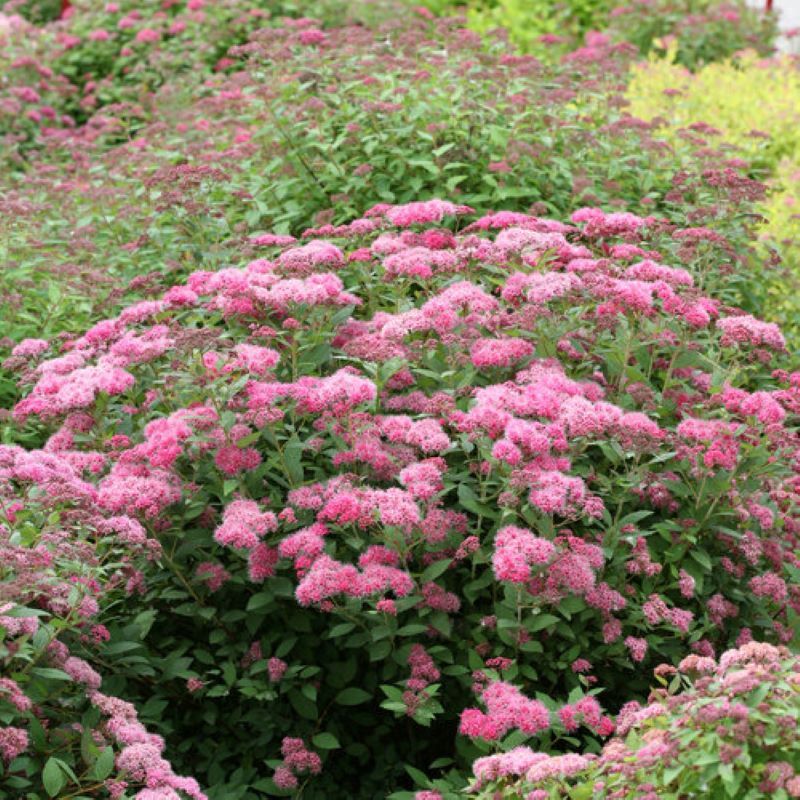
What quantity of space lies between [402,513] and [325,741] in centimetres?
69

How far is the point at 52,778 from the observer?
9.02 feet

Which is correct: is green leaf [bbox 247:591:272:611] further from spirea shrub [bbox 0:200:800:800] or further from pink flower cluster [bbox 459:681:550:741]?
pink flower cluster [bbox 459:681:550:741]

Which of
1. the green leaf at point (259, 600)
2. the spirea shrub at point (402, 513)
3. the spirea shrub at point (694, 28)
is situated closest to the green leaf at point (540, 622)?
the spirea shrub at point (402, 513)

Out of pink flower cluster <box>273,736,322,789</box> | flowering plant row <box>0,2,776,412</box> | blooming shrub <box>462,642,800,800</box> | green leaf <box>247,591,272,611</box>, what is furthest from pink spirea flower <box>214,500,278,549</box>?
flowering plant row <box>0,2,776,412</box>

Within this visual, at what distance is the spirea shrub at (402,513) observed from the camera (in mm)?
3363

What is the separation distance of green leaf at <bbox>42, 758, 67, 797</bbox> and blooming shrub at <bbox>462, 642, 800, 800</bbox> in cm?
89

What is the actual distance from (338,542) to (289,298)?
2.39 feet

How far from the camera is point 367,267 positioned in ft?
14.4

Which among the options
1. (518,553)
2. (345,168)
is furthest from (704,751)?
(345,168)

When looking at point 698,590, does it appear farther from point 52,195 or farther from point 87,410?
point 52,195

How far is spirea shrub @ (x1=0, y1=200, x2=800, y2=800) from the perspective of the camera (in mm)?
3363

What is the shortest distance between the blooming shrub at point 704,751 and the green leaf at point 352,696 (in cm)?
78

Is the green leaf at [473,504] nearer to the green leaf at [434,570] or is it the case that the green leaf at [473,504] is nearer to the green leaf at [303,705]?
the green leaf at [434,570]

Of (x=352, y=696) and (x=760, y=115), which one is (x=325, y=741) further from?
(x=760, y=115)
